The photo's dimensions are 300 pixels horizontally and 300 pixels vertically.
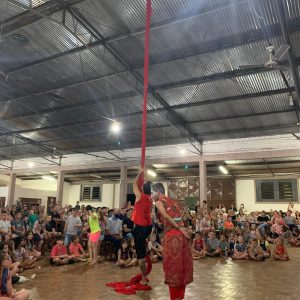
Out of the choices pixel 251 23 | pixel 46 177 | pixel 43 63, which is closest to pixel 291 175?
pixel 251 23

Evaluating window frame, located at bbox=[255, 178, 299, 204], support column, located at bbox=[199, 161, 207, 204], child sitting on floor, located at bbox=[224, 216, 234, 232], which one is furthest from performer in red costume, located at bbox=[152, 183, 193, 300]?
window frame, located at bbox=[255, 178, 299, 204]

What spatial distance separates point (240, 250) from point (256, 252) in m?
0.42

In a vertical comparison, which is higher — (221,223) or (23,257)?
(221,223)

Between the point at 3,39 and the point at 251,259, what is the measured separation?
827cm

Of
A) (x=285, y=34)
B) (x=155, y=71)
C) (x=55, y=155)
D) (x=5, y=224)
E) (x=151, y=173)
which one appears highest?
(x=155, y=71)

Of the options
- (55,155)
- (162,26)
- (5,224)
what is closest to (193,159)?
(162,26)

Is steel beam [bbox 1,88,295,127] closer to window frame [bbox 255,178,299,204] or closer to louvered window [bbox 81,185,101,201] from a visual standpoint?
window frame [bbox 255,178,299,204]

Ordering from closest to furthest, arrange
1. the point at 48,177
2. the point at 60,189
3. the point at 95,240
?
1. the point at 95,240
2. the point at 60,189
3. the point at 48,177

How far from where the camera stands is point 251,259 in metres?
7.87

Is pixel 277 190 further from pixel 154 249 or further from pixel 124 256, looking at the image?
pixel 124 256

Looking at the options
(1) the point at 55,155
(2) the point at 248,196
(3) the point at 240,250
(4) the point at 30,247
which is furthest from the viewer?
(1) the point at 55,155

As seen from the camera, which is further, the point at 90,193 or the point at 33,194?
the point at 90,193

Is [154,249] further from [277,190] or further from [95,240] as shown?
[277,190]

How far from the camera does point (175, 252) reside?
3.11m
